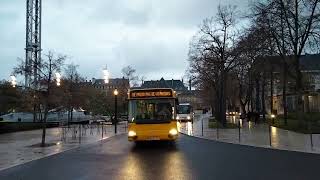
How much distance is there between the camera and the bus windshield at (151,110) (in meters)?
24.4

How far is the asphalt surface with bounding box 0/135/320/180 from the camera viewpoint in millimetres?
14000

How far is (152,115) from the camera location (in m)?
24.5

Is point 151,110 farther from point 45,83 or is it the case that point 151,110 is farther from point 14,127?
point 14,127

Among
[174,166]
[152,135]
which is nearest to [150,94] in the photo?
[152,135]

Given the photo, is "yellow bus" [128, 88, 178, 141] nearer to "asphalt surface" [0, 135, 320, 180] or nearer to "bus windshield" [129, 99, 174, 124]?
"bus windshield" [129, 99, 174, 124]

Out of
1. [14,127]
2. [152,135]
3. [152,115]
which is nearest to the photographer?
[152,135]

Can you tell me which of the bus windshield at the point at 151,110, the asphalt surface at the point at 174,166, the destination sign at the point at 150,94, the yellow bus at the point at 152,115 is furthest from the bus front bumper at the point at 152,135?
the asphalt surface at the point at 174,166

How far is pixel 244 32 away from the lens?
40719 mm

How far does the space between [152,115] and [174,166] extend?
8.35 m

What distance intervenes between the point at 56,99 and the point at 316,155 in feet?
48.8

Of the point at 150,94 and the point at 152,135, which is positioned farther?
the point at 150,94

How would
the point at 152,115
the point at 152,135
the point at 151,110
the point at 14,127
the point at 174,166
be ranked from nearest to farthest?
the point at 174,166 → the point at 152,135 → the point at 152,115 → the point at 151,110 → the point at 14,127

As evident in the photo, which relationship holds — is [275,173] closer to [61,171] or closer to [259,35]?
[61,171]

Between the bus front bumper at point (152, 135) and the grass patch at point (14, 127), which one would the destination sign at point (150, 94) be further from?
the grass patch at point (14, 127)
